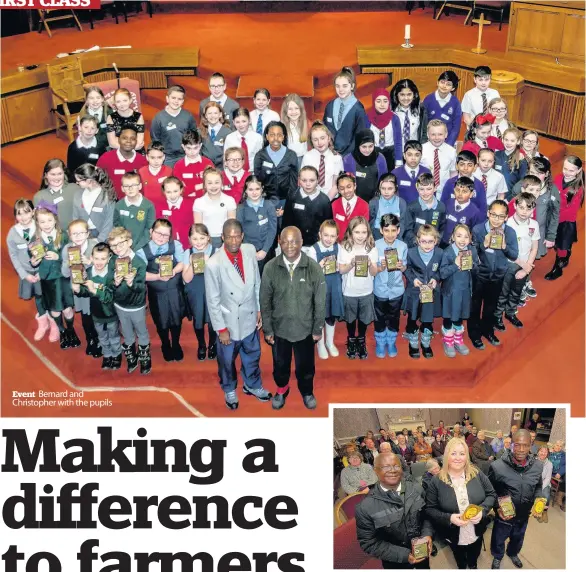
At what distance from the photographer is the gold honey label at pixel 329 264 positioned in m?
5.65

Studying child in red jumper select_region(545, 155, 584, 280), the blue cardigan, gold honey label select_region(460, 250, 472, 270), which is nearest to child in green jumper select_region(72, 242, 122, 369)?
the blue cardigan

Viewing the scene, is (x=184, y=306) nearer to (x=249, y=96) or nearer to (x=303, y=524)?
(x=303, y=524)

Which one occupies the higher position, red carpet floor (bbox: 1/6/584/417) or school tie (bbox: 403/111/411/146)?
school tie (bbox: 403/111/411/146)

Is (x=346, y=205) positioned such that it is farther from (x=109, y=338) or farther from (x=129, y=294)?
(x=109, y=338)

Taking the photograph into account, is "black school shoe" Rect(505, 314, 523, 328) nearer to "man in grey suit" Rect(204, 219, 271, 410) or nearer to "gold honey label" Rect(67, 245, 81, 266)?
"man in grey suit" Rect(204, 219, 271, 410)

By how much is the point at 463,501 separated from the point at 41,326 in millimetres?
3244

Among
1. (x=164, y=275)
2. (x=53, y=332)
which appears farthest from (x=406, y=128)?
(x=53, y=332)

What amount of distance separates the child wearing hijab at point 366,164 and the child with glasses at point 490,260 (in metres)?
0.84

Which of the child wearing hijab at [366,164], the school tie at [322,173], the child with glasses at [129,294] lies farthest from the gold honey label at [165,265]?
the child wearing hijab at [366,164]

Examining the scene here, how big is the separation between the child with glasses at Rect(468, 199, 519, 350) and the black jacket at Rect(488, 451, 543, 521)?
3.64 feet

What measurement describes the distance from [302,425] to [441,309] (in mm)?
1368

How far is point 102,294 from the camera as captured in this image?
5605mm

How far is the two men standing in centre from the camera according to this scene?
531cm

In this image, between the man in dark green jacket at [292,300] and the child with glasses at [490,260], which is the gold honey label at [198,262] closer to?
the man in dark green jacket at [292,300]
